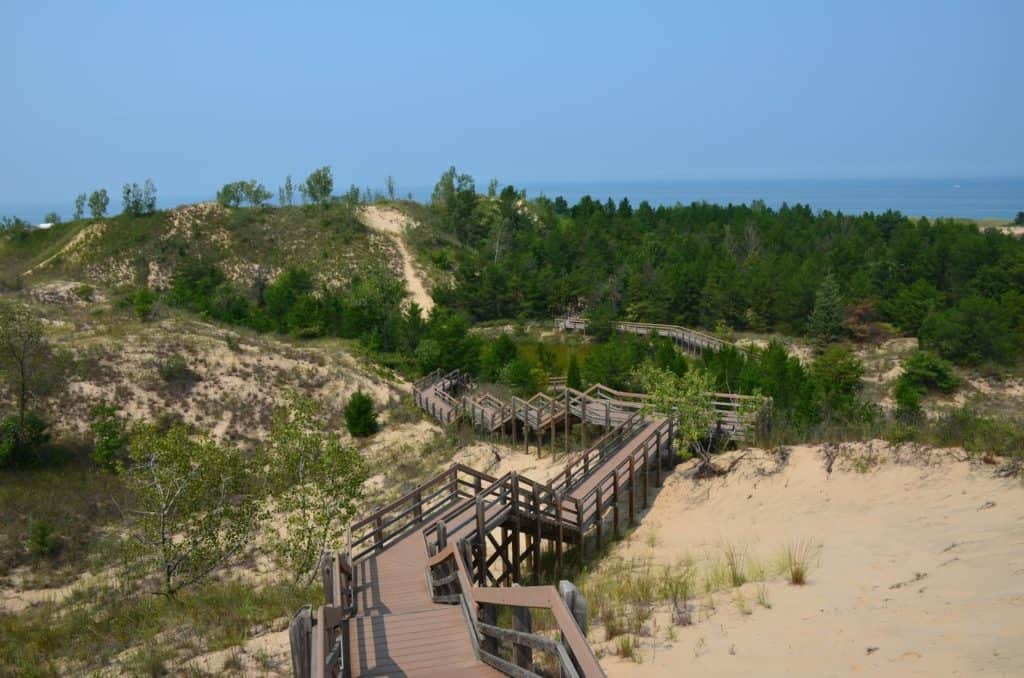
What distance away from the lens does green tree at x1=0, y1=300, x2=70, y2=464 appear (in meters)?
25.4

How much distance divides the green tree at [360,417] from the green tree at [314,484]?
1495 cm

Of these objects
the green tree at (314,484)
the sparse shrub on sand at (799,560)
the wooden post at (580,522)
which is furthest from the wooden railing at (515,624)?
the wooden post at (580,522)


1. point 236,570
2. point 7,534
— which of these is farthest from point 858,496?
point 7,534

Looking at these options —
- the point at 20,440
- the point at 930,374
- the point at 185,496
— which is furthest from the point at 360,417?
the point at 930,374

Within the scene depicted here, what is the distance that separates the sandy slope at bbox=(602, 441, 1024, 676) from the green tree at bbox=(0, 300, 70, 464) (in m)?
21.2

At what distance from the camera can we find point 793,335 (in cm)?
5259

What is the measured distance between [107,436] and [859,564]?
2486 cm

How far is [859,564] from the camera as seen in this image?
11945mm

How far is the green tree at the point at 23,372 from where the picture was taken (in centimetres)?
2544

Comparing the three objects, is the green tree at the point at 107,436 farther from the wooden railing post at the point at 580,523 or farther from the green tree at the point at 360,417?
the wooden railing post at the point at 580,523

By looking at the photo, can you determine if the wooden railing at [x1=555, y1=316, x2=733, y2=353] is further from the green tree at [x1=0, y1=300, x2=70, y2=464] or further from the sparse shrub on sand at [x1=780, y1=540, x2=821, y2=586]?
the green tree at [x1=0, y1=300, x2=70, y2=464]

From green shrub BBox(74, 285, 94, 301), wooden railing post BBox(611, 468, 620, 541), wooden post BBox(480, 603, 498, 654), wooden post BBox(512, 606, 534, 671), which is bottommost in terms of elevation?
wooden railing post BBox(611, 468, 620, 541)

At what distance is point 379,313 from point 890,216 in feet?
188

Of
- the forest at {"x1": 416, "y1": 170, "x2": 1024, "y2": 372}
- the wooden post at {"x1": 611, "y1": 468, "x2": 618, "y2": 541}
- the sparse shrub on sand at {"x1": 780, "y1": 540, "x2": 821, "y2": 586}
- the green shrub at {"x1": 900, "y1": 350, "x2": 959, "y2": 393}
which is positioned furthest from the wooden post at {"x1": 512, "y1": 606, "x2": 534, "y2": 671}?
the forest at {"x1": 416, "y1": 170, "x2": 1024, "y2": 372}
